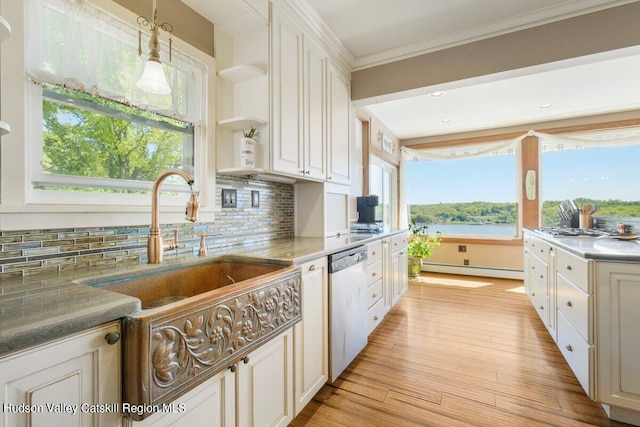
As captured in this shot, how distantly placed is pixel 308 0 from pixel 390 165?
3346 millimetres

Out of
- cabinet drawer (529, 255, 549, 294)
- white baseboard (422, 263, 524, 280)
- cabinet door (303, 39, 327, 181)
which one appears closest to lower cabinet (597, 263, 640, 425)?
cabinet drawer (529, 255, 549, 294)

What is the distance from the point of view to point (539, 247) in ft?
8.88

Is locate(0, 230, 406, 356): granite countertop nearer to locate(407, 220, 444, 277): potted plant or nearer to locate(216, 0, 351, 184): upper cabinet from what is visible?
locate(216, 0, 351, 184): upper cabinet

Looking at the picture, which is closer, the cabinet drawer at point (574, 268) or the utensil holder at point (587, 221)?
the cabinet drawer at point (574, 268)

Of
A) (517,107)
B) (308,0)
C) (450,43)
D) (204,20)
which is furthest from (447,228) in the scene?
(204,20)

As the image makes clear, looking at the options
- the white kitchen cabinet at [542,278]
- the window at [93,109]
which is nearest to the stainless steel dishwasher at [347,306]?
the window at [93,109]

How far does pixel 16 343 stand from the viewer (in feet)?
1.85

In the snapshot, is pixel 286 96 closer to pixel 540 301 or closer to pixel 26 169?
pixel 26 169

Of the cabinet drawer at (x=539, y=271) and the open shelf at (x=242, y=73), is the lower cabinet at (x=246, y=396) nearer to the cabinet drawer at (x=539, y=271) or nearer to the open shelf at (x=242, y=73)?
the open shelf at (x=242, y=73)

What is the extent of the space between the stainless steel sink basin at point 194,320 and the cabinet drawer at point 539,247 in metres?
2.31

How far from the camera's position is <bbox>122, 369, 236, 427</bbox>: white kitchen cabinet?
0.82m

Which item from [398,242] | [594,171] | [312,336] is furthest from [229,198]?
[594,171]

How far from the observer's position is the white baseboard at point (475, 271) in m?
4.61

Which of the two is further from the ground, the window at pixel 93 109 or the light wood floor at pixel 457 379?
the window at pixel 93 109
